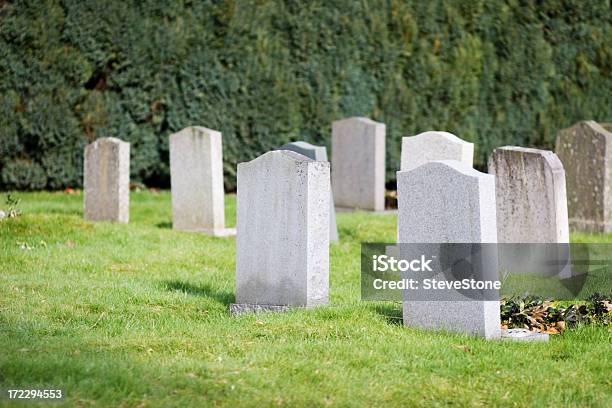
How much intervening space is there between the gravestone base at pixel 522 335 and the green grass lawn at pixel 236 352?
0.09 m

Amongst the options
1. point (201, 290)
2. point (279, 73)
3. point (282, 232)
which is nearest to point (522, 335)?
point (282, 232)

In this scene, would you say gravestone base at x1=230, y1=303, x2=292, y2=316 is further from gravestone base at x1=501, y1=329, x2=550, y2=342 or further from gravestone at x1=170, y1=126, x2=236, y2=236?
gravestone at x1=170, y1=126, x2=236, y2=236

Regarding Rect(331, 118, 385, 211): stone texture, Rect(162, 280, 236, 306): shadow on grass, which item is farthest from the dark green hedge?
Rect(162, 280, 236, 306): shadow on grass

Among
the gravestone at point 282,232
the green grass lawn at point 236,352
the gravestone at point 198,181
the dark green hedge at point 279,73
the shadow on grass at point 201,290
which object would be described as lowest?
the green grass lawn at point 236,352

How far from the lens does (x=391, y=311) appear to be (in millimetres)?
8359

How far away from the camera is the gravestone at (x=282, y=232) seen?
8.25 metres

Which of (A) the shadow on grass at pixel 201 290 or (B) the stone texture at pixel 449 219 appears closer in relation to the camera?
(B) the stone texture at pixel 449 219

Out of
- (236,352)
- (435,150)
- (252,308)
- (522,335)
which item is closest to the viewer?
(236,352)

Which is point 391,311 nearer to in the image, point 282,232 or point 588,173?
point 282,232

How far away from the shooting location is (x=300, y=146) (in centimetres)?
1175

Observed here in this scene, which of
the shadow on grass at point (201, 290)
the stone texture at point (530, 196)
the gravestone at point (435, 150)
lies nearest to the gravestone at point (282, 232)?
the shadow on grass at point (201, 290)

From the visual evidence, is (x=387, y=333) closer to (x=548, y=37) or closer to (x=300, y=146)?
(x=300, y=146)

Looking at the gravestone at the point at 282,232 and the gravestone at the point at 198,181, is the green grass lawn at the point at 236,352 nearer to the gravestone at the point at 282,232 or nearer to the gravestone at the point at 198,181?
the gravestone at the point at 282,232

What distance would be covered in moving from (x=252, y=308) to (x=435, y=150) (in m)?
3.12
